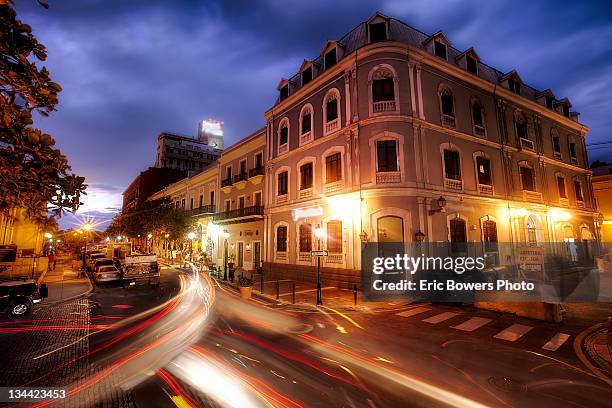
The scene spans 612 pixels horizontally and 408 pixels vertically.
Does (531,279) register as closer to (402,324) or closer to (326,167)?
(402,324)

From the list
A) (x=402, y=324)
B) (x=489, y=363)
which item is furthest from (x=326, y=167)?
(x=489, y=363)

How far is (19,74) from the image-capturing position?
4.00 metres

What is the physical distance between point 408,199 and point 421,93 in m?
6.98

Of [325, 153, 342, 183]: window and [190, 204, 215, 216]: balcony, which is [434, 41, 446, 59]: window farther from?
[190, 204, 215, 216]: balcony

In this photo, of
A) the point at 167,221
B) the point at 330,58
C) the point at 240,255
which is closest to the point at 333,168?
the point at 330,58

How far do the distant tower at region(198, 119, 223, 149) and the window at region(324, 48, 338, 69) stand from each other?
75.2m

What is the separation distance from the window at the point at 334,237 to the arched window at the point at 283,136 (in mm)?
8187

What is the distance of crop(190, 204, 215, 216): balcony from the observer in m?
34.4

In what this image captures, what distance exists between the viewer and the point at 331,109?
776 inches

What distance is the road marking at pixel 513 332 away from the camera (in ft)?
28.1

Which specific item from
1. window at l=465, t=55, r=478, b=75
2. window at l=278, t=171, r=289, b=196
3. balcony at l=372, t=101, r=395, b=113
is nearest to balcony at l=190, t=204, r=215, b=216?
window at l=278, t=171, r=289, b=196

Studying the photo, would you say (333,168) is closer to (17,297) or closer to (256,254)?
(256,254)

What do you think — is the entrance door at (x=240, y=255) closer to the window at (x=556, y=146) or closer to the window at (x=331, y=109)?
the window at (x=331, y=109)

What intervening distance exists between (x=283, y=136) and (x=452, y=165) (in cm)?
1328
